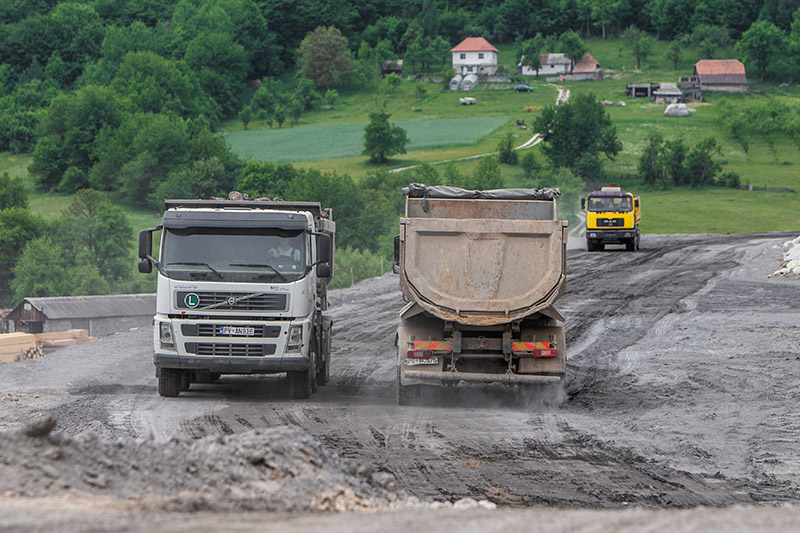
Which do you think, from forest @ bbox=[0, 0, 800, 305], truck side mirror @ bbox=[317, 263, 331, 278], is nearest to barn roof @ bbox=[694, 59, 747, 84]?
forest @ bbox=[0, 0, 800, 305]

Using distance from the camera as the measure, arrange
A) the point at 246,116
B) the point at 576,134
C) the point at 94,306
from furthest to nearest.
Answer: the point at 246,116, the point at 576,134, the point at 94,306

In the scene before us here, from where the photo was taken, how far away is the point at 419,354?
48.4 feet

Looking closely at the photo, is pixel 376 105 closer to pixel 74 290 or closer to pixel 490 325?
pixel 74 290

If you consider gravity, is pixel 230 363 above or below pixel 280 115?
below

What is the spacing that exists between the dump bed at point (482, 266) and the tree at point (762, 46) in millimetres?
141291

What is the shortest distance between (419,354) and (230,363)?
2867mm

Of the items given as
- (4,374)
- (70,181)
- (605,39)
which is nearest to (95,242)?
(70,181)

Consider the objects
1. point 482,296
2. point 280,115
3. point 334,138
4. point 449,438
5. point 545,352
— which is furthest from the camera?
point 280,115

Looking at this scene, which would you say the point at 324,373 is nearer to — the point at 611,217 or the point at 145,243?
the point at 145,243

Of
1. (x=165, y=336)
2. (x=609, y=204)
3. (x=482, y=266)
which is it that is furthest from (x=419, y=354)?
(x=609, y=204)

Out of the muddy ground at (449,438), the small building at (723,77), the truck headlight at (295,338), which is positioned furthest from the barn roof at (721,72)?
the truck headlight at (295,338)

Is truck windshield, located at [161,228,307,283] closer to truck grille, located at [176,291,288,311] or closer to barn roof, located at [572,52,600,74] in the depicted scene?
truck grille, located at [176,291,288,311]

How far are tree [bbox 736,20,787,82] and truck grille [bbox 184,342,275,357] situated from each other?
14318 centimetres

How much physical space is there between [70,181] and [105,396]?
3431 inches
